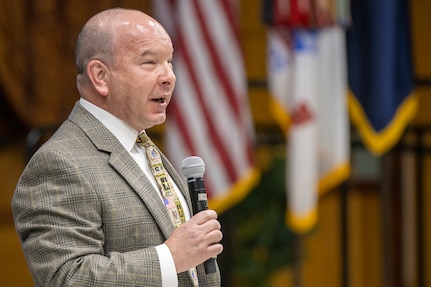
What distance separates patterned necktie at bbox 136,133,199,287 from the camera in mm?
2225

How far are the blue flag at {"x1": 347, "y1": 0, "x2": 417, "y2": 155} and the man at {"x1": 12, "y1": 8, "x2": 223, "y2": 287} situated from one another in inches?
121

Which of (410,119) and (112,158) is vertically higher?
(112,158)

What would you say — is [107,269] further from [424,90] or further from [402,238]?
[402,238]

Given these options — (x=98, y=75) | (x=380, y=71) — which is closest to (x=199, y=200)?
(x=98, y=75)

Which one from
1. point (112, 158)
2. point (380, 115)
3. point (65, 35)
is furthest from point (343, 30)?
point (112, 158)

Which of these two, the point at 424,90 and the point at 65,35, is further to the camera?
the point at 424,90

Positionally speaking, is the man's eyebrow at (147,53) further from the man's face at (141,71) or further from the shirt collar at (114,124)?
the shirt collar at (114,124)

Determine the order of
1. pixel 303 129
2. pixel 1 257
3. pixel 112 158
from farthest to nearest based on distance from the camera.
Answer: pixel 1 257
pixel 303 129
pixel 112 158

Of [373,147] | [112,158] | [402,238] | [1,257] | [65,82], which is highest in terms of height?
[112,158]

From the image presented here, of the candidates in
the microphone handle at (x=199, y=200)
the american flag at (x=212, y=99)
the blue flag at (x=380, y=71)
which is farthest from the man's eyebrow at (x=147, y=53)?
the blue flag at (x=380, y=71)

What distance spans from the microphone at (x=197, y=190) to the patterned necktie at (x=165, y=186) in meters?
0.09

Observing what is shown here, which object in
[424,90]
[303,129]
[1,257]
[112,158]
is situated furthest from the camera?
[424,90]

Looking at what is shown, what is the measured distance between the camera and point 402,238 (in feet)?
21.7

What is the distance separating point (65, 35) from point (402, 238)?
2852mm
